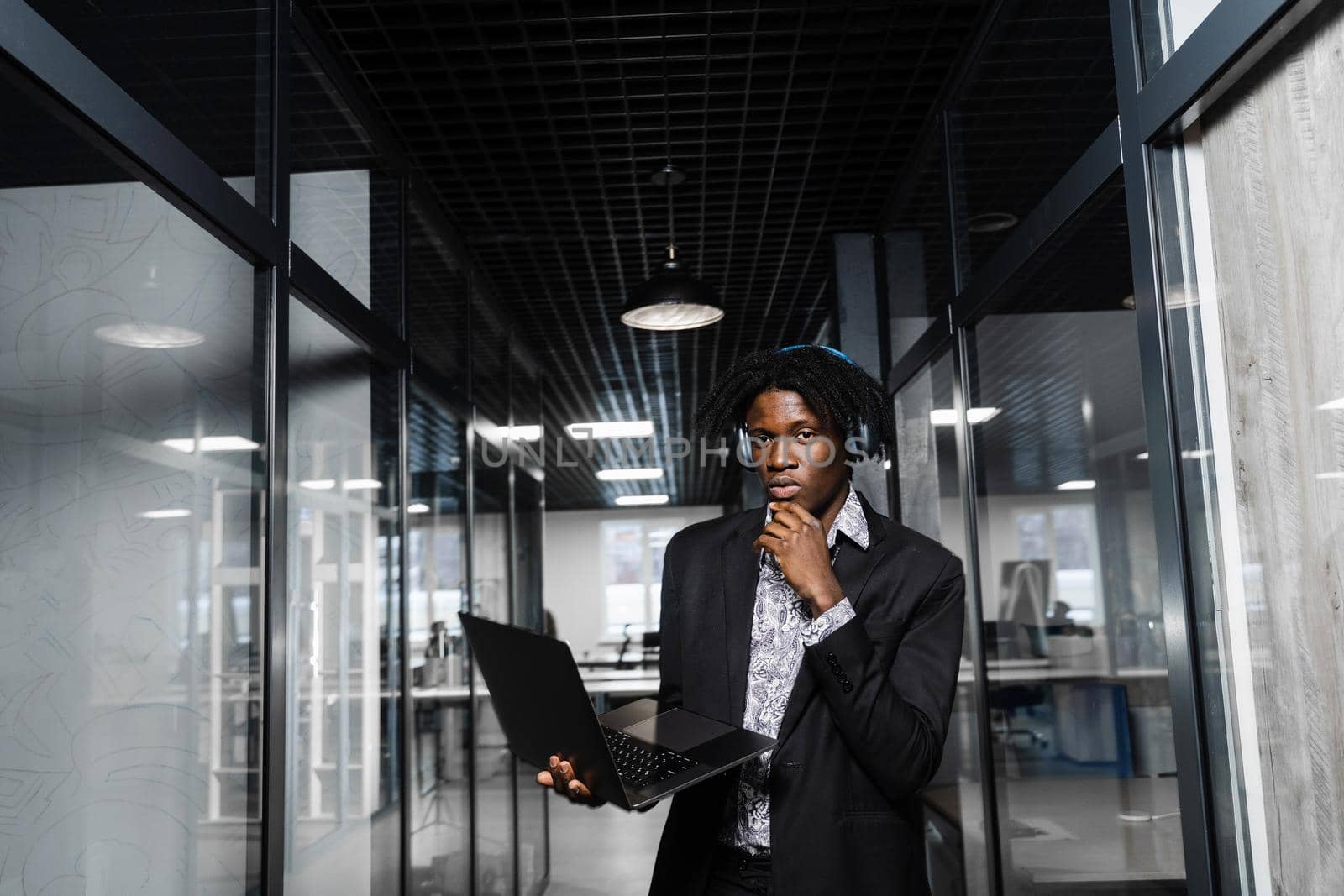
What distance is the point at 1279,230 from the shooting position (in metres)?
1.36

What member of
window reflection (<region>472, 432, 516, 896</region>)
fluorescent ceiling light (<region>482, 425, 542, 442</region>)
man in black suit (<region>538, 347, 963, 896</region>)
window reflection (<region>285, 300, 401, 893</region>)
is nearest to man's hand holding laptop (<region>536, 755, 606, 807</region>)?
man in black suit (<region>538, 347, 963, 896</region>)

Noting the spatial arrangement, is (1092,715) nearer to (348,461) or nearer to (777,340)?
(348,461)

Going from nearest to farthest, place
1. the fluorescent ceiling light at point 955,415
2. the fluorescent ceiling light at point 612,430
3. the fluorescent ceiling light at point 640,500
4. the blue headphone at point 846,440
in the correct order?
the blue headphone at point 846,440 < the fluorescent ceiling light at point 955,415 < the fluorescent ceiling light at point 612,430 < the fluorescent ceiling light at point 640,500

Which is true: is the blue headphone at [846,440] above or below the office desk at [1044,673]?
above

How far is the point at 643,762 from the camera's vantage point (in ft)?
5.18

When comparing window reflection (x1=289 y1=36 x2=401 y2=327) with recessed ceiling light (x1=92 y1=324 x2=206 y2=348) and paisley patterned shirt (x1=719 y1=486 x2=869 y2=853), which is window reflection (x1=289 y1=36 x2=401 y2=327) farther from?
paisley patterned shirt (x1=719 y1=486 x2=869 y2=853)

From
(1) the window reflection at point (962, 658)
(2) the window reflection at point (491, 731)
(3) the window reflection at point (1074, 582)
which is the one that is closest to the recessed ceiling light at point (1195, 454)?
(3) the window reflection at point (1074, 582)

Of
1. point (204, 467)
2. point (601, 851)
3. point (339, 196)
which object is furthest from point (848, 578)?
point (601, 851)

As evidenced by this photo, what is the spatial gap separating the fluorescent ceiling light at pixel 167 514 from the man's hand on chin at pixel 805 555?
3.09ft

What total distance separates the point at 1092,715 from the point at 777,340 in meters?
4.70

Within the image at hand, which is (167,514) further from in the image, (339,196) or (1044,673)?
(1044,673)

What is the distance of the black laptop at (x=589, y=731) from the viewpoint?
1.42 metres

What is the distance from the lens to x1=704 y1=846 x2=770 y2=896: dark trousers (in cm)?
169

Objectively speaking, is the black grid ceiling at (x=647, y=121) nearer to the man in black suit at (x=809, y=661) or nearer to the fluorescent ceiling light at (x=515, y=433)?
the fluorescent ceiling light at (x=515, y=433)
